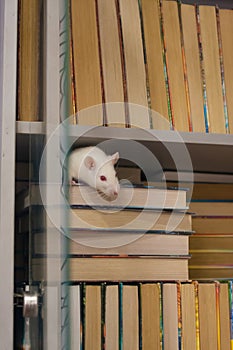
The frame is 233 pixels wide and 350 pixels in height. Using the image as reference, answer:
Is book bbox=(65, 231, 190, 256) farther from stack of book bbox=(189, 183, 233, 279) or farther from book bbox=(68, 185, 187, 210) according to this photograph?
stack of book bbox=(189, 183, 233, 279)

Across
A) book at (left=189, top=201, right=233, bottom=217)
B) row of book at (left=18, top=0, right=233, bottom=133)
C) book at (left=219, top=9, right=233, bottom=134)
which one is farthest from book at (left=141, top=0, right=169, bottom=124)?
book at (left=189, top=201, right=233, bottom=217)

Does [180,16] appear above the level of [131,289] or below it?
above

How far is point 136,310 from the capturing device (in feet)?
2.57

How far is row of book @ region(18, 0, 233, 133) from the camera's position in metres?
0.84

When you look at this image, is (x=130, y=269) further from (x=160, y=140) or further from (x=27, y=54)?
(x=27, y=54)

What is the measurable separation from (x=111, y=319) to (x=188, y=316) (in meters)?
0.11

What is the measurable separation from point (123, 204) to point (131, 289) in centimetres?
12

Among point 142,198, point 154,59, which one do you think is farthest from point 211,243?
point 154,59

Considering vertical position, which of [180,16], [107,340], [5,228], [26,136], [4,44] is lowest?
[107,340]

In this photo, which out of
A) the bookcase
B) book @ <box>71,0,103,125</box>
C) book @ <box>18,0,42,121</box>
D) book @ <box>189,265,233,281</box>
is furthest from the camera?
book @ <box>189,265,233,281</box>

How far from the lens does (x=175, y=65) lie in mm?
905

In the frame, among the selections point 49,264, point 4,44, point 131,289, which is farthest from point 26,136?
point 49,264

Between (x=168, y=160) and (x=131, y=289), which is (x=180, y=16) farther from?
(x=131, y=289)

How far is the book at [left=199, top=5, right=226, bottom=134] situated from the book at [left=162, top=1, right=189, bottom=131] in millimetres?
40
